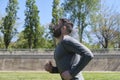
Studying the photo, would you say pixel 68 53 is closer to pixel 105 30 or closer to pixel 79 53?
pixel 79 53

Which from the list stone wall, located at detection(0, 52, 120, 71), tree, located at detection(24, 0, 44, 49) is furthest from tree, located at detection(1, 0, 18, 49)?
stone wall, located at detection(0, 52, 120, 71)

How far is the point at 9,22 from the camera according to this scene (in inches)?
2500

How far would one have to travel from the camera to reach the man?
4.50m

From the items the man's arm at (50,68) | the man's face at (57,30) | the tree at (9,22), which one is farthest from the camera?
the tree at (9,22)

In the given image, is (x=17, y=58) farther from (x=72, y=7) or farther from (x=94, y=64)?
(x=72, y=7)

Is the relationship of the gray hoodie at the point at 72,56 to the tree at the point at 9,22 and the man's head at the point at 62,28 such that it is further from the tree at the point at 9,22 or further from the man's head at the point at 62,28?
the tree at the point at 9,22

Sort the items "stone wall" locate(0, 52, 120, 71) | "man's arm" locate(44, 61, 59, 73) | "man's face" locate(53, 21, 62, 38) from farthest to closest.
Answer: "stone wall" locate(0, 52, 120, 71), "man's arm" locate(44, 61, 59, 73), "man's face" locate(53, 21, 62, 38)

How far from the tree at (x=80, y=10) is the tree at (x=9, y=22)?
8388mm

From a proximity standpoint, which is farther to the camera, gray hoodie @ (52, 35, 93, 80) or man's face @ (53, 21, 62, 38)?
man's face @ (53, 21, 62, 38)

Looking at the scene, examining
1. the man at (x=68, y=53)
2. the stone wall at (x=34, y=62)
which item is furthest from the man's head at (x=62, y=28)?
the stone wall at (x=34, y=62)

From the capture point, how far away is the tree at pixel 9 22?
62.3 meters

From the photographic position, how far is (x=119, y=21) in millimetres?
70688

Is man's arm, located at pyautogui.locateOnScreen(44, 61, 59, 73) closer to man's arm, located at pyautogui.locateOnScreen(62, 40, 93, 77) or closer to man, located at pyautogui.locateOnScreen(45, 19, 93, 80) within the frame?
man, located at pyautogui.locateOnScreen(45, 19, 93, 80)

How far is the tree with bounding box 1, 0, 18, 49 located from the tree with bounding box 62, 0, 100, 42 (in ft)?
27.5
